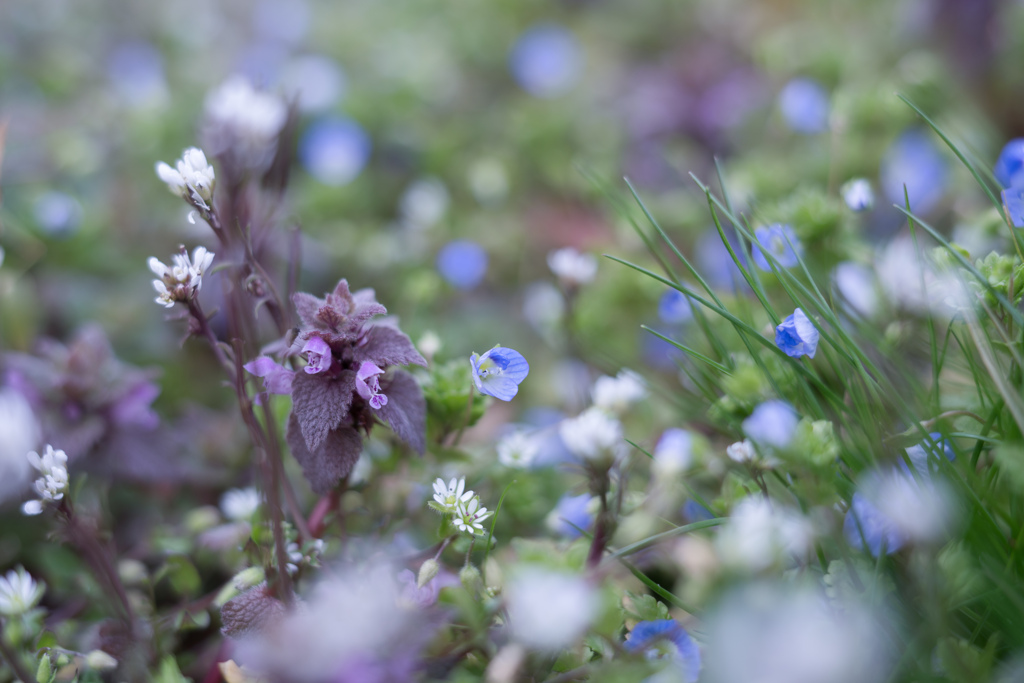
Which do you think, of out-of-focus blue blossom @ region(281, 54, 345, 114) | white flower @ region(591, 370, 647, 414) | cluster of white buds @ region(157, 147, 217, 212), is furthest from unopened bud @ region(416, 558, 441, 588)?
out-of-focus blue blossom @ region(281, 54, 345, 114)

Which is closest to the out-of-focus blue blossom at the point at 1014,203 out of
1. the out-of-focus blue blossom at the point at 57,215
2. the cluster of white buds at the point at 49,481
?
the cluster of white buds at the point at 49,481

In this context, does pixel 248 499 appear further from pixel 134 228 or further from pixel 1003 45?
pixel 1003 45

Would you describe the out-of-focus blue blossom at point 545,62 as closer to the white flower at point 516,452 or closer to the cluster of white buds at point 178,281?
the white flower at point 516,452

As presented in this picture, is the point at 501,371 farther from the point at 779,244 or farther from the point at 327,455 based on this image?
the point at 779,244

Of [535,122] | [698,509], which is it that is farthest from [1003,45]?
[698,509]

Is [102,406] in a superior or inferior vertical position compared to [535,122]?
inferior

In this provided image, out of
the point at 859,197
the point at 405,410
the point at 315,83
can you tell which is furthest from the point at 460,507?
the point at 315,83

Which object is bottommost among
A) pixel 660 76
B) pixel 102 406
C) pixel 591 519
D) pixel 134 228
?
pixel 591 519
